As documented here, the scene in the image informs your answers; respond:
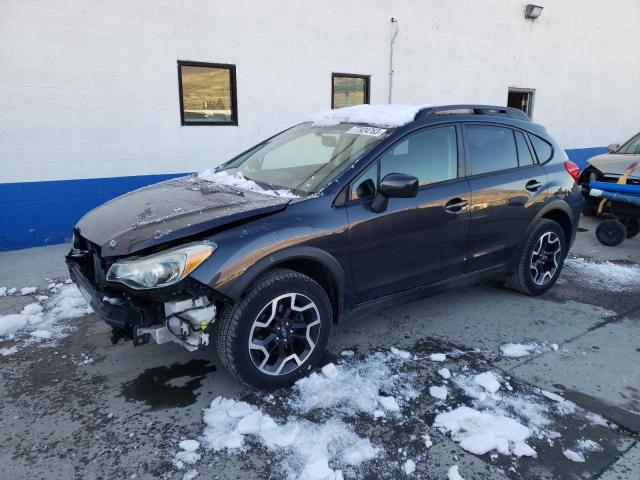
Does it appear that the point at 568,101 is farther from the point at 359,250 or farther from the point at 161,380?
the point at 161,380

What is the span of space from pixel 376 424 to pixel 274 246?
1.17 meters

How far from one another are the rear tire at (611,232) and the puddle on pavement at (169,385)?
5784mm

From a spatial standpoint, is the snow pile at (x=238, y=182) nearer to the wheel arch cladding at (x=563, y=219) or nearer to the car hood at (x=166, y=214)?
the car hood at (x=166, y=214)

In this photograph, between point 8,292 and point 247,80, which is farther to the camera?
point 247,80

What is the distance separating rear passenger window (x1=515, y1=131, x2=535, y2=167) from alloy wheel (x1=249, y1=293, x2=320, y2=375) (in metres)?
2.52

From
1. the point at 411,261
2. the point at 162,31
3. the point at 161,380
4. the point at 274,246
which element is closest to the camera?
the point at 274,246

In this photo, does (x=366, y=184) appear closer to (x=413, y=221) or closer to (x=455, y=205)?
(x=413, y=221)

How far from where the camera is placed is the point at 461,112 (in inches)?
162

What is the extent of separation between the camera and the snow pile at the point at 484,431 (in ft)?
8.69

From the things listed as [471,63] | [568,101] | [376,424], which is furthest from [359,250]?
[568,101]

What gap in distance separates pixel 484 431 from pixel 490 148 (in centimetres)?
241

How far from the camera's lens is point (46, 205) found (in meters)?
6.40

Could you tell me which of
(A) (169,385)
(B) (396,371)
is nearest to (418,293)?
(B) (396,371)

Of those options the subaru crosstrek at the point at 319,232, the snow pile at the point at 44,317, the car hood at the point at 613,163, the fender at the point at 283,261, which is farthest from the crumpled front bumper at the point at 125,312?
the car hood at the point at 613,163
